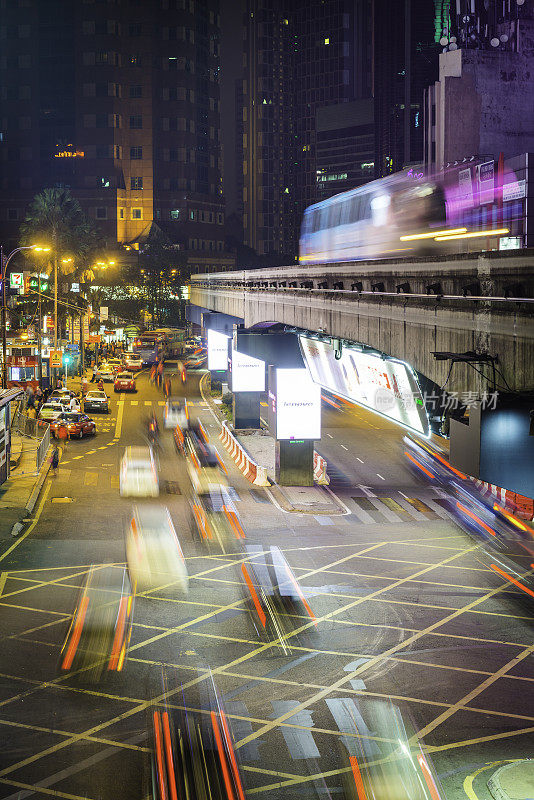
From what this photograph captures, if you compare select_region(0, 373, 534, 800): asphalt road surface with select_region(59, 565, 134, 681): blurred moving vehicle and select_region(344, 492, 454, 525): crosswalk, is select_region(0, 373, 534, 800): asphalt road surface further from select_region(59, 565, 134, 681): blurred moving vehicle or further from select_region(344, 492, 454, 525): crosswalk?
select_region(59, 565, 134, 681): blurred moving vehicle

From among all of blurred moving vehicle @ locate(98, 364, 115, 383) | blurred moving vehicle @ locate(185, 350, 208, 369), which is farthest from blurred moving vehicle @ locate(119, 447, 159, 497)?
blurred moving vehicle @ locate(185, 350, 208, 369)

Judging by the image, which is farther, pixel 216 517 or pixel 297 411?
pixel 297 411

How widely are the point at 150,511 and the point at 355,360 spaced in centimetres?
1131

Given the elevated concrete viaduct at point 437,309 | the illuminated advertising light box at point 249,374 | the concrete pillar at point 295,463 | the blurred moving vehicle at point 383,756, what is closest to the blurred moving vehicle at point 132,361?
the illuminated advertising light box at point 249,374

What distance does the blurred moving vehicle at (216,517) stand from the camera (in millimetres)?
31375

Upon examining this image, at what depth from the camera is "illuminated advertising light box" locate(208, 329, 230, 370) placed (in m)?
72.2

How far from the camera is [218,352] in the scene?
73.1m

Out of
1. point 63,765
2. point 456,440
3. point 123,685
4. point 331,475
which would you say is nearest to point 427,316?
point 456,440

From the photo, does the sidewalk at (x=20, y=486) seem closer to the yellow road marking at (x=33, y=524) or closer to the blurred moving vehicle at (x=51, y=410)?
the yellow road marking at (x=33, y=524)

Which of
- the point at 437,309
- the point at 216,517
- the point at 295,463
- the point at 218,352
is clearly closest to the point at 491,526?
the point at 216,517

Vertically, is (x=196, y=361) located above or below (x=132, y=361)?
below

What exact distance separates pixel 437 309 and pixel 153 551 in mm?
13928

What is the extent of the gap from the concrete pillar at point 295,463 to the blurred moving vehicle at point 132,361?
6212 centimetres

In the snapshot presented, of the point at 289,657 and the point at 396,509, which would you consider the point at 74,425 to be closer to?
the point at 396,509
